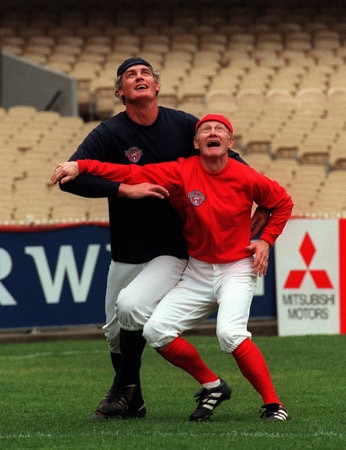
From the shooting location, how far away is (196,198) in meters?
6.68

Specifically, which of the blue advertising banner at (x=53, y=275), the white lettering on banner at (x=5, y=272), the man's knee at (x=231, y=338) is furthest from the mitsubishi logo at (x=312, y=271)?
the man's knee at (x=231, y=338)

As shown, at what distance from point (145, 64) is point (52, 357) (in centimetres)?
499

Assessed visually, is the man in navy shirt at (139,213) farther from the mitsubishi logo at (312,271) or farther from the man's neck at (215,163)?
the mitsubishi logo at (312,271)

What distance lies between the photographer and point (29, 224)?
507 inches

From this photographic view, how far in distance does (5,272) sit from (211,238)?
6240 millimetres

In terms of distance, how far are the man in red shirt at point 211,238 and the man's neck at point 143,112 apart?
0.29 metres

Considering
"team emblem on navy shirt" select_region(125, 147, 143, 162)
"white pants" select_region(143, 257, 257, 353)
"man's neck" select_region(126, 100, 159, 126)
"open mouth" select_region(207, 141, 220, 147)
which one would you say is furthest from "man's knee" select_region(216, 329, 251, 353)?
"man's neck" select_region(126, 100, 159, 126)

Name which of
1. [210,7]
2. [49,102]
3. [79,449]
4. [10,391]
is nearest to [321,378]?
[10,391]

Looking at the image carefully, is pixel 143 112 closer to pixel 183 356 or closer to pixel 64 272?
pixel 183 356

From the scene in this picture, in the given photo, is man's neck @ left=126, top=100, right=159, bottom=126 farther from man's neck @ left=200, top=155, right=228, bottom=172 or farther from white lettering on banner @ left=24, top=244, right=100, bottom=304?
white lettering on banner @ left=24, top=244, right=100, bottom=304

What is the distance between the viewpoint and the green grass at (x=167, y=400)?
19.6 feet

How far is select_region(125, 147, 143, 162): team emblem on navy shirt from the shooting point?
22.7 feet

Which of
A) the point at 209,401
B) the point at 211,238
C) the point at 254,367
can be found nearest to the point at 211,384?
the point at 209,401

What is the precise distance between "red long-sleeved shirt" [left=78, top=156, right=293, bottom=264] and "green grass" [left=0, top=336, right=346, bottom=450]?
38.2 inches
